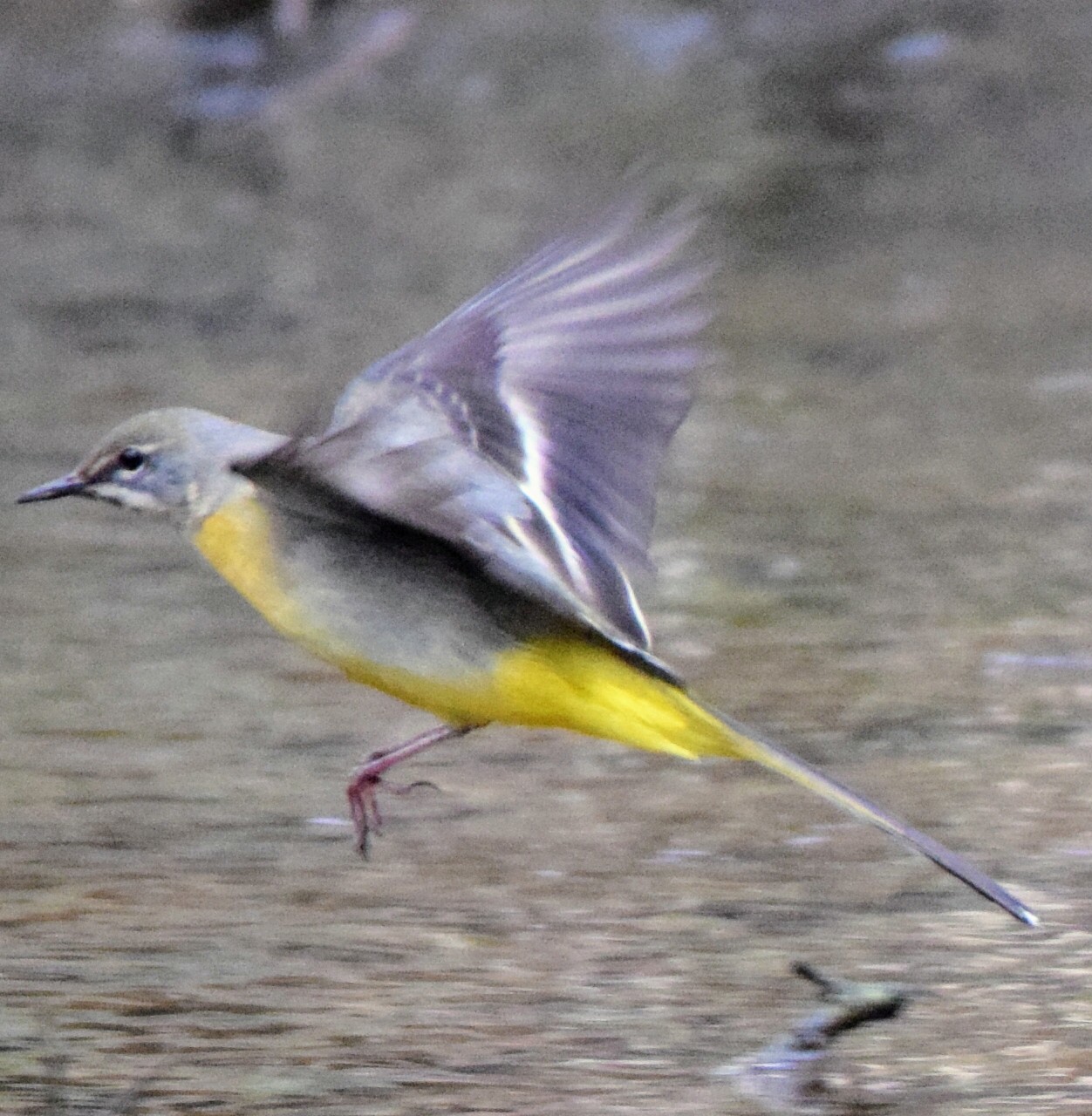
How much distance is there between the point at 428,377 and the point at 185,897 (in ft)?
3.10

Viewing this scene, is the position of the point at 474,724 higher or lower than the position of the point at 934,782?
higher

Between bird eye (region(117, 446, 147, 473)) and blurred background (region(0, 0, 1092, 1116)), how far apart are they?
0.64 meters

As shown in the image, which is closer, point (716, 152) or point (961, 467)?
point (961, 467)

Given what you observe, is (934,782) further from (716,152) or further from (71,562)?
(716,152)

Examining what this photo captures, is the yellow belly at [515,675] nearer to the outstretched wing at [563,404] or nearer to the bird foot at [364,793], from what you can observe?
the outstretched wing at [563,404]

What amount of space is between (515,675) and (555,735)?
1.18 meters

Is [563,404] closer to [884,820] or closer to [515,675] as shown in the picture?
[515,675]

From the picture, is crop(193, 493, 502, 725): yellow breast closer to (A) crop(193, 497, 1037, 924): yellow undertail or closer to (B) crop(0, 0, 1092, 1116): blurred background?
(A) crop(193, 497, 1037, 924): yellow undertail

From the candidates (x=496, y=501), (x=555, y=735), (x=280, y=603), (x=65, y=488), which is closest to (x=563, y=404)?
(x=496, y=501)

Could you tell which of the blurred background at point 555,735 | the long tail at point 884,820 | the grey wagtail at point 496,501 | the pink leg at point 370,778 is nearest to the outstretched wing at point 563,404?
the grey wagtail at point 496,501

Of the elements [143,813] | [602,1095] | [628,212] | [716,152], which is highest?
[716,152]

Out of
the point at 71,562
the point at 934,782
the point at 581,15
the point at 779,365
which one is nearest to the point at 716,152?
the point at 581,15

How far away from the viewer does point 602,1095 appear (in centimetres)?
333

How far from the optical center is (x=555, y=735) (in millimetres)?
5078
